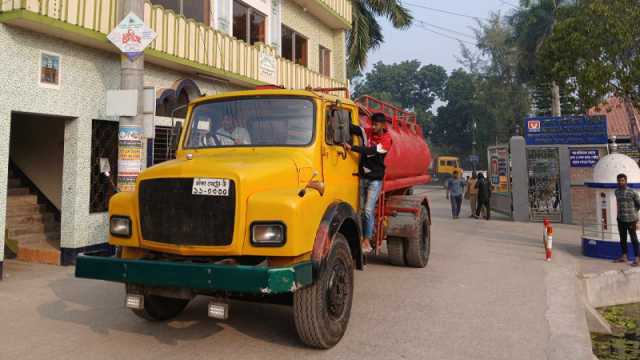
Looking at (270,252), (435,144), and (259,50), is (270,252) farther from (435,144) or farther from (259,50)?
(435,144)

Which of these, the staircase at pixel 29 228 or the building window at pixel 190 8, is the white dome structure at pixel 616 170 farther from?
the staircase at pixel 29 228

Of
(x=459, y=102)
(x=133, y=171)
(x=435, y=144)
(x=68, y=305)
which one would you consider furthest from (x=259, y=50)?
(x=435, y=144)

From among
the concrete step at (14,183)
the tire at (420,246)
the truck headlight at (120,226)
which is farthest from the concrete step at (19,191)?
the tire at (420,246)

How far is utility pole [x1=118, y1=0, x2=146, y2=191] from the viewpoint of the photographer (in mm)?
6555

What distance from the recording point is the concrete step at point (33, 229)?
9477 millimetres

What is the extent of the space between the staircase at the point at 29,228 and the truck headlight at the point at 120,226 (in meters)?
5.14

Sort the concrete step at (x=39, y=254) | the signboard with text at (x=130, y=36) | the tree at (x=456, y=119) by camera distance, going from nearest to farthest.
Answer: the signboard with text at (x=130, y=36) → the concrete step at (x=39, y=254) → the tree at (x=456, y=119)

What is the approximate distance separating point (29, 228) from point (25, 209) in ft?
1.67

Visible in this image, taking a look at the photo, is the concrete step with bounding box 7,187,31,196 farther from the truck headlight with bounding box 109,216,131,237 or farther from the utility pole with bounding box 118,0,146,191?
the truck headlight with bounding box 109,216,131,237

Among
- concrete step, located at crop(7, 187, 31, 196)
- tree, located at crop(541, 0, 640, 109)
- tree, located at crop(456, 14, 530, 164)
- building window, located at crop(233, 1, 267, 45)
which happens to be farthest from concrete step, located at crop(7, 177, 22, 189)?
tree, located at crop(456, 14, 530, 164)

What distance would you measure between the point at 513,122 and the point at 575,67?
38.6m

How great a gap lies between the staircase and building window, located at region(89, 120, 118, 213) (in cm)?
119

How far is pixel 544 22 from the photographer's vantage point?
30.8 meters

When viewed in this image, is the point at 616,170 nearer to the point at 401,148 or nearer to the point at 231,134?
the point at 401,148
